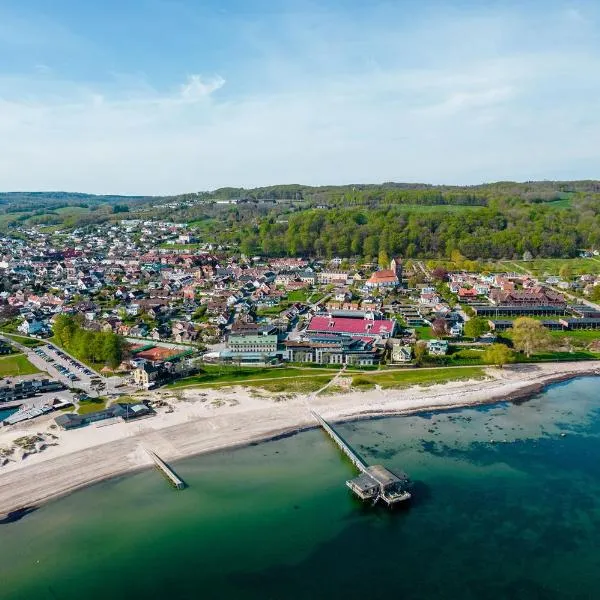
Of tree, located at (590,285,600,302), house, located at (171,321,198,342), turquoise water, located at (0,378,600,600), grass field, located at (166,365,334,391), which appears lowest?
turquoise water, located at (0,378,600,600)

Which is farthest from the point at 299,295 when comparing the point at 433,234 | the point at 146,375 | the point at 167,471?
the point at 167,471

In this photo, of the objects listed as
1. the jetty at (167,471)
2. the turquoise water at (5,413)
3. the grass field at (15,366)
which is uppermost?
the grass field at (15,366)

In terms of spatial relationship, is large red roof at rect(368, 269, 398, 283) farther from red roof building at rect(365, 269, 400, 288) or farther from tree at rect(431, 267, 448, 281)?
tree at rect(431, 267, 448, 281)

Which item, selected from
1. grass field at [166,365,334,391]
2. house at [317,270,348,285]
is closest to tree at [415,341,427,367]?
grass field at [166,365,334,391]

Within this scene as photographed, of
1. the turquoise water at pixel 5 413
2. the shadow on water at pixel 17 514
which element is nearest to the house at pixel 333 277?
the turquoise water at pixel 5 413

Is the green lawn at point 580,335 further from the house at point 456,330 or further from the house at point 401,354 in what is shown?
the house at point 401,354

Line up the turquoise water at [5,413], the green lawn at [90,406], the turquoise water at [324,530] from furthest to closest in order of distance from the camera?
1. the green lawn at [90,406]
2. the turquoise water at [5,413]
3. the turquoise water at [324,530]

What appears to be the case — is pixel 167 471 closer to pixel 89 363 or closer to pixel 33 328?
pixel 89 363
